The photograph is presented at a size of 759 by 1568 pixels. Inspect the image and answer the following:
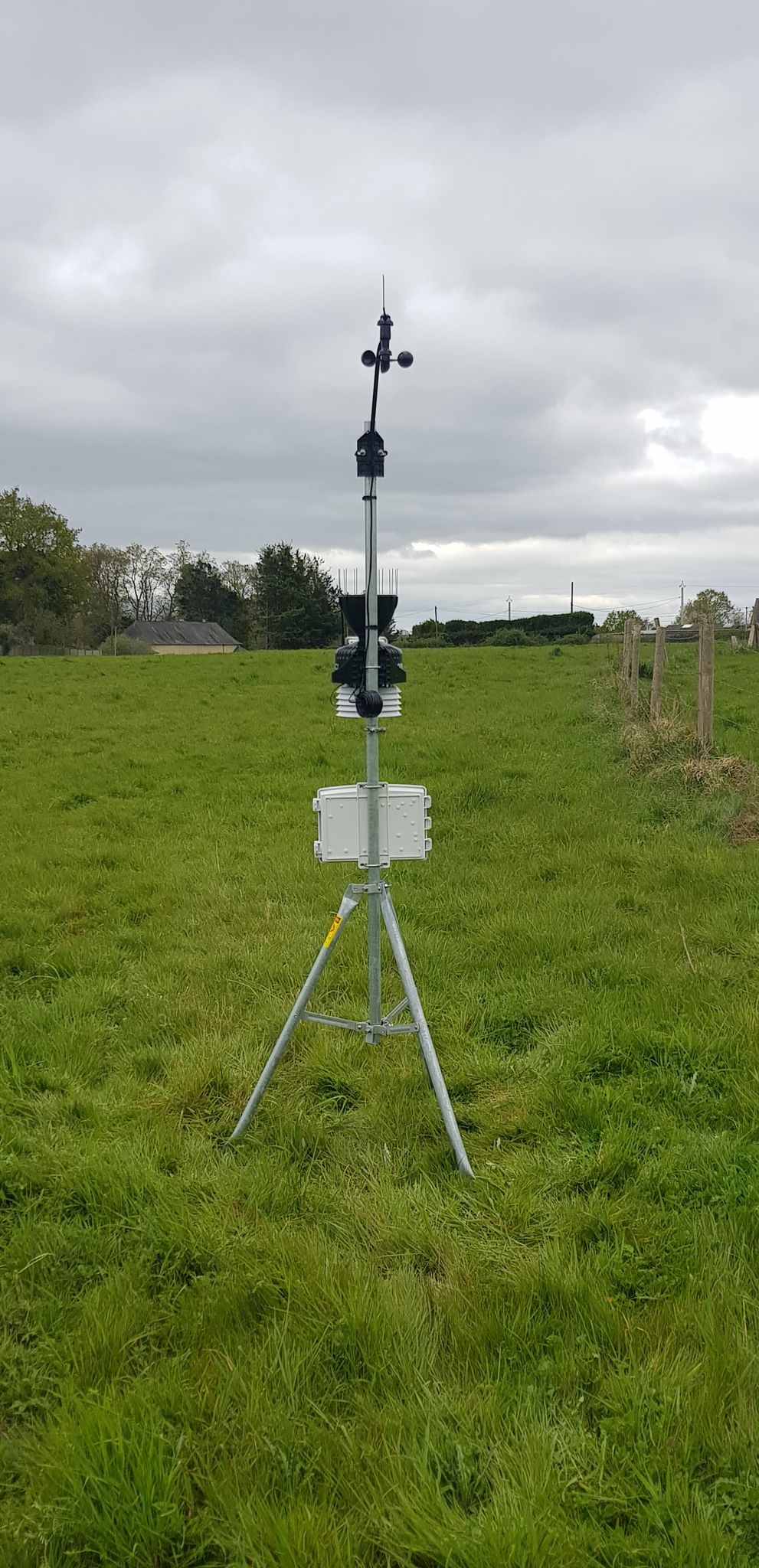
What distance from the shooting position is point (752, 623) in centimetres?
2858

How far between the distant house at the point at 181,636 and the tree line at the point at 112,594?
3261mm

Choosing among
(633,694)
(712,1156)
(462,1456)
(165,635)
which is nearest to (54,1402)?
(462,1456)

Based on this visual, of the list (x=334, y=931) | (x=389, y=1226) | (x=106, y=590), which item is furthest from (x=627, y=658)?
(x=106, y=590)

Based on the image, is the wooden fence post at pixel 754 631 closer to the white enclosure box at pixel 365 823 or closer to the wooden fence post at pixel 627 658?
the wooden fence post at pixel 627 658

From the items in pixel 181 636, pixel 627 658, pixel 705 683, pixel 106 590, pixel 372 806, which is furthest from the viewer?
pixel 106 590

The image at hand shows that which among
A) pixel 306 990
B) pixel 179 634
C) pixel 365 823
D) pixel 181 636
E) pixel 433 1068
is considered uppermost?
pixel 179 634

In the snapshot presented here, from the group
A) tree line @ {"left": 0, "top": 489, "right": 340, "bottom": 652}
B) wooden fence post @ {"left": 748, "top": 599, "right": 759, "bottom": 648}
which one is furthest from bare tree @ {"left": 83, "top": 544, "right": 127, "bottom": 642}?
wooden fence post @ {"left": 748, "top": 599, "right": 759, "bottom": 648}

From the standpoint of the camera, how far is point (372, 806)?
10.8 feet

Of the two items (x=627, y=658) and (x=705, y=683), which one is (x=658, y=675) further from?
(x=627, y=658)

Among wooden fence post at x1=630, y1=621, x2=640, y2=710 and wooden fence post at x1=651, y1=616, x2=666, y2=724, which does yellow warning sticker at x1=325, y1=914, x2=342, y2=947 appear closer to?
wooden fence post at x1=651, y1=616, x2=666, y2=724

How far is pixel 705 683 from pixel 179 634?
69006 millimetres

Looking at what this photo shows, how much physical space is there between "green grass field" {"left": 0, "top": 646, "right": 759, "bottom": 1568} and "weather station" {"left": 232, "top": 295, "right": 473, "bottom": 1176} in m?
0.43

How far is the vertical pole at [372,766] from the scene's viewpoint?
307 centimetres

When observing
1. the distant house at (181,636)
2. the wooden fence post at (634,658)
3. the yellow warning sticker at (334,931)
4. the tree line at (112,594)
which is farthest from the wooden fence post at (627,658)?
the distant house at (181,636)
